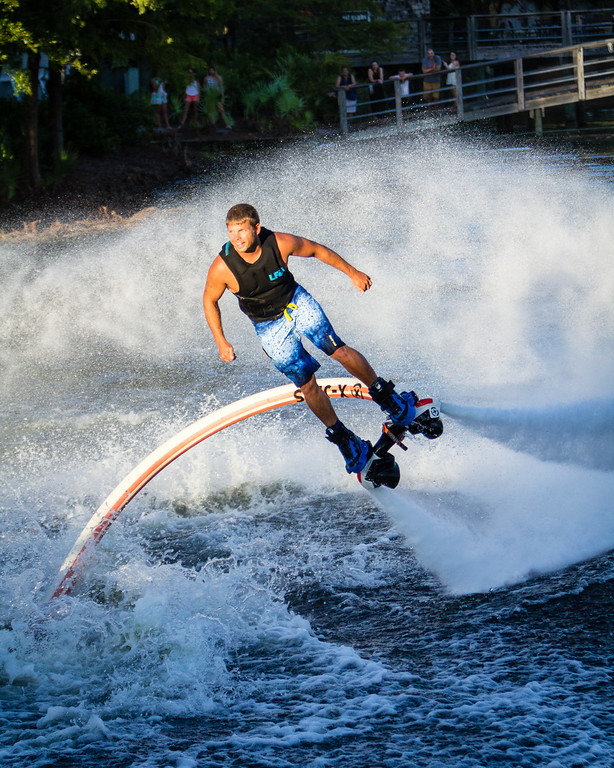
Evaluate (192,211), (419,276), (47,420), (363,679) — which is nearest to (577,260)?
(419,276)

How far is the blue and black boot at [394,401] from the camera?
21.9ft

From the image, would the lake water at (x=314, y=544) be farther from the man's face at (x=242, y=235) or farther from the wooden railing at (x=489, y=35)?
the wooden railing at (x=489, y=35)

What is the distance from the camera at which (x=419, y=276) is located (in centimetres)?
1630

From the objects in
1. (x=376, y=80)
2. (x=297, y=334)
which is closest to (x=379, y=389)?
(x=297, y=334)

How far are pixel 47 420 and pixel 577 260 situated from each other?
9.62 metres

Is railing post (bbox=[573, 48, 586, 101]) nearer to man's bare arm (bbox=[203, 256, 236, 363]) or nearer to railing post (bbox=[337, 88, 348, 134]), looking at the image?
railing post (bbox=[337, 88, 348, 134])

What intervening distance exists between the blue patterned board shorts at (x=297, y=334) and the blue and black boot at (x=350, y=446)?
441mm

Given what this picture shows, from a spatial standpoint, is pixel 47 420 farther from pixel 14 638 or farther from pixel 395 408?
pixel 395 408

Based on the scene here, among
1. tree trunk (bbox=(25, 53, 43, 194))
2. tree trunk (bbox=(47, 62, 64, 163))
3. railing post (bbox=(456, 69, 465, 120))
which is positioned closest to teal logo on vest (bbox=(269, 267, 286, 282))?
tree trunk (bbox=(25, 53, 43, 194))

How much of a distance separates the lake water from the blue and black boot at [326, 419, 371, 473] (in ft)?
2.41

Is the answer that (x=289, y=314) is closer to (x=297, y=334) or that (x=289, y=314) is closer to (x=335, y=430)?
(x=297, y=334)

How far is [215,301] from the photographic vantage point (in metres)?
6.72

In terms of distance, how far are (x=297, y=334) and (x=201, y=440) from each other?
1.21 m

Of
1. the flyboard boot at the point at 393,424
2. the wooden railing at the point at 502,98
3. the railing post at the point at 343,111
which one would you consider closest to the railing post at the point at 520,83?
the wooden railing at the point at 502,98
